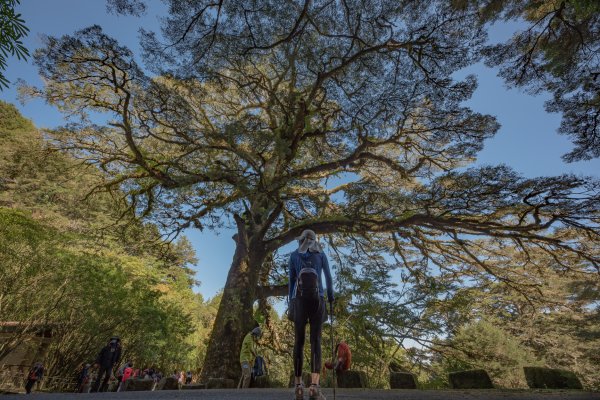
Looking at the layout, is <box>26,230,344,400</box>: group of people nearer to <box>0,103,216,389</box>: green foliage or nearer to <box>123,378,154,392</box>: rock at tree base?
<box>123,378,154,392</box>: rock at tree base

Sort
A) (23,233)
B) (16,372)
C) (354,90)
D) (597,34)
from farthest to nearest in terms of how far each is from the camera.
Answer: (16,372), (23,233), (354,90), (597,34)

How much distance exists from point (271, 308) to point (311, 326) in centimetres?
977

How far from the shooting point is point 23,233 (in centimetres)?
1120

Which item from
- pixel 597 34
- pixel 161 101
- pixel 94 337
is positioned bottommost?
pixel 94 337

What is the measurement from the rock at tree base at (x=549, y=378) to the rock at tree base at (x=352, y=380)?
2349 mm

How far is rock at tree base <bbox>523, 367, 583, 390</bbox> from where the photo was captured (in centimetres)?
439

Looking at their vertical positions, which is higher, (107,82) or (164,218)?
(107,82)

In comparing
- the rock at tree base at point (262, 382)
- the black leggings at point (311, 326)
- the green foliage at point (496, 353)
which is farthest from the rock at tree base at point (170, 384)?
the green foliage at point (496, 353)

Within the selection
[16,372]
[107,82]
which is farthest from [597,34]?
[16,372]

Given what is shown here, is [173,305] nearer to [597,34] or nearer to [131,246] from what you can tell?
[131,246]

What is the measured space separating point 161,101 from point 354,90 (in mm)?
4698

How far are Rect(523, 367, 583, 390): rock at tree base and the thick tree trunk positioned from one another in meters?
6.30

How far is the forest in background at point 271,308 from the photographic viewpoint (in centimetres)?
894

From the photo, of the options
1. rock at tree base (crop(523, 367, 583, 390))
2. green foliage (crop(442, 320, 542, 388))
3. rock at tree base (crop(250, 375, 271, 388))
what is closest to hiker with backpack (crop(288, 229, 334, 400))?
rock at tree base (crop(250, 375, 271, 388))
